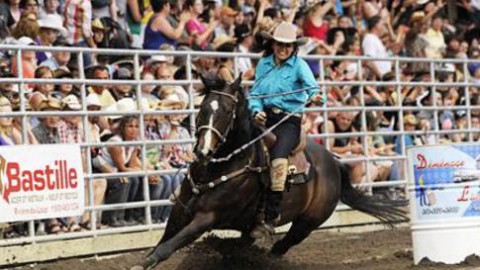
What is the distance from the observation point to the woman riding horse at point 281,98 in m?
10.6

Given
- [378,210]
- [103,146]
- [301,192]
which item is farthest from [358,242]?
[103,146]

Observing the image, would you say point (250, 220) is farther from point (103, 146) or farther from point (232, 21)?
point (232, 21)

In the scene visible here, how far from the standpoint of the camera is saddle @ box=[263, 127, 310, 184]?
10.8 metres

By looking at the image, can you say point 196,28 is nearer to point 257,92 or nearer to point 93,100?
point 93,100

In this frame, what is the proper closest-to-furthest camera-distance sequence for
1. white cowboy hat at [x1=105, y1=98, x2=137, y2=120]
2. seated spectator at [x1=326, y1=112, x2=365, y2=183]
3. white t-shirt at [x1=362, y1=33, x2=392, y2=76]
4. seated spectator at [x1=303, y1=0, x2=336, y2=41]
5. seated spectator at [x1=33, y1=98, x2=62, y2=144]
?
1. seated spectator at [x1=33, y1=98, x2=62, y2=144]
2. white cowboy hat at [x1=105, y1=98, x2=137, y2=120]
3. seated spectator at [x1=326, y1=112, x2=365, y2=183]
4. seated spectator at [x1=303, y1=0, x2=336, y2=41]
5. white t-shirt at [x1=362, y1=33, x2=392, y2=76]

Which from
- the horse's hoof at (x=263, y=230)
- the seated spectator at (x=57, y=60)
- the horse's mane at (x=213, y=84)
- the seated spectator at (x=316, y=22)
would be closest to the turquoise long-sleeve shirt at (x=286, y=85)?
the horse's mane at (x=213, y=84)

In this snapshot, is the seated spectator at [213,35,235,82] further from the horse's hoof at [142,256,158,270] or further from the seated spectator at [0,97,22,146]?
the horse's hoof at [142,256,158,270]

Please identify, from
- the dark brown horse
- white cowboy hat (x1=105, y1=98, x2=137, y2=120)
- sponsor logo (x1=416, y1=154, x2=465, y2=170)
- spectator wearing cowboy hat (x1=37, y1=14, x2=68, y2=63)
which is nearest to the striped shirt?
spectator wearing cowboy hat (x1=37, y1=14, x2=68, y2=63)

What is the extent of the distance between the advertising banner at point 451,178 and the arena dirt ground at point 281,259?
51 cm

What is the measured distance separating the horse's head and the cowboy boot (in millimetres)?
696

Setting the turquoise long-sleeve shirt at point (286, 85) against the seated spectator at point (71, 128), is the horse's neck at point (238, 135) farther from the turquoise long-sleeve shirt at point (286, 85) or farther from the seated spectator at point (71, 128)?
the seated spectator at point (71, 128)

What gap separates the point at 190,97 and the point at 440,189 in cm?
393

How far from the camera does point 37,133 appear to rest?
12.2 m

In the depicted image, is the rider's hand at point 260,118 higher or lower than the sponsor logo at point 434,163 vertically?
higher
